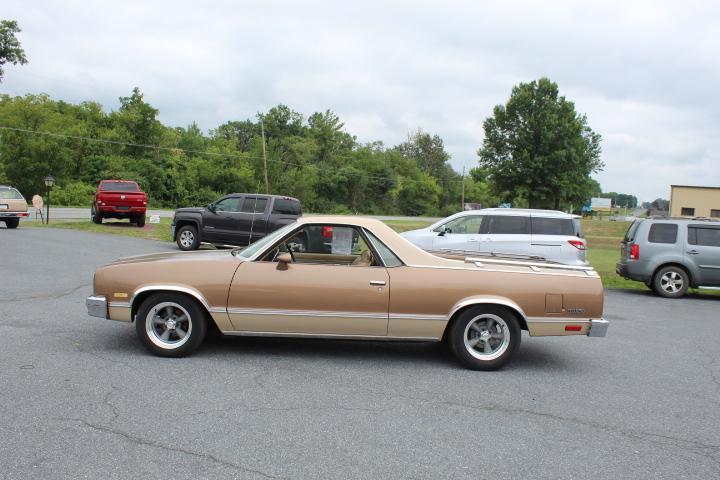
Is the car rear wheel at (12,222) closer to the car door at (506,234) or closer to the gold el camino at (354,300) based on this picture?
the car door at (506,234)

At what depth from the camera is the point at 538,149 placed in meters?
57.8

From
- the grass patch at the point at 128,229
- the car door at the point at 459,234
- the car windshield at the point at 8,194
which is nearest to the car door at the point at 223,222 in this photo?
the grass patch at the point at 128,229

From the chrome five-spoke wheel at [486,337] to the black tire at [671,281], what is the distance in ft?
28.8

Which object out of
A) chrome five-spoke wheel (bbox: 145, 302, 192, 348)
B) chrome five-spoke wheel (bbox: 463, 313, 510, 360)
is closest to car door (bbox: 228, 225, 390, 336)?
chrome five-spoke wheel (bbox: 145, 302, 192, 348)

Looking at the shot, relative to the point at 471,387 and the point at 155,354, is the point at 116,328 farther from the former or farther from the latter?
the point at 471,387

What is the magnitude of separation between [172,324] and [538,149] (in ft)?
184

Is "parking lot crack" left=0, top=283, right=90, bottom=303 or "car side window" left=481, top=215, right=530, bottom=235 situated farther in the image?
"car side window" left=481, top=215, right=530, bottom=235

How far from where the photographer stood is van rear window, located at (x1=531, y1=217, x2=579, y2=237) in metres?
12.8

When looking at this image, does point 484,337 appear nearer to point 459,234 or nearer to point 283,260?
point 283,260

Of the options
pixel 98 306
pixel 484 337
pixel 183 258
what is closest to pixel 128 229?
pixel 98 306

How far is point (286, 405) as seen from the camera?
15.4 ft

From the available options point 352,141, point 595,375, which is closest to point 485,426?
point 595,375

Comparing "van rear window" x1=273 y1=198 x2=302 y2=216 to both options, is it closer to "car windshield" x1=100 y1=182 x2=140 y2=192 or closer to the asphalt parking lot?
the asphalt parking lot

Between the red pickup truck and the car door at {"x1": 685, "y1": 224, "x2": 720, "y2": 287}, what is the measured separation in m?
20.6
